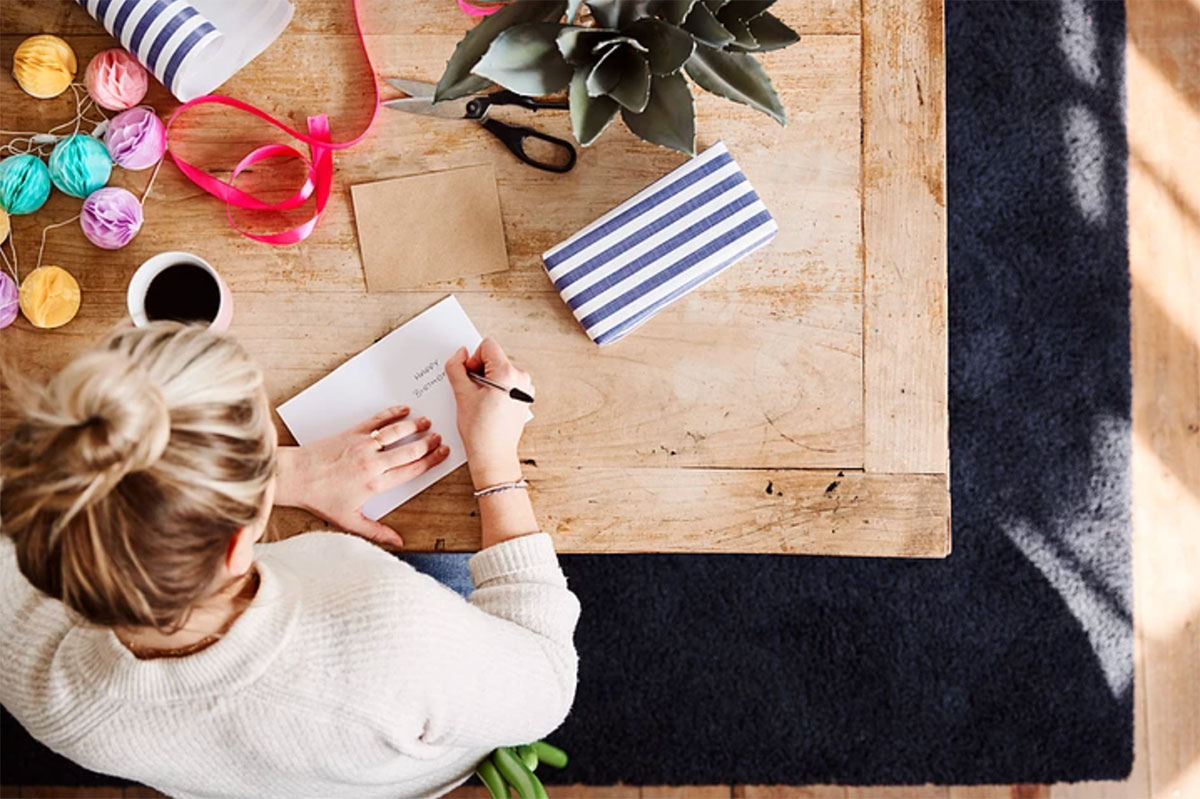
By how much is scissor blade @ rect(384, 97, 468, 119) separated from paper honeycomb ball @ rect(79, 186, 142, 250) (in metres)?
0.30

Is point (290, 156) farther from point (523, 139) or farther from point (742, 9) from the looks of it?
point (742, 9)

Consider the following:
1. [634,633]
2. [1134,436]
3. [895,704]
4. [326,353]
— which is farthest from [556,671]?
[1134,436]

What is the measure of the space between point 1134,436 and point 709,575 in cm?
80

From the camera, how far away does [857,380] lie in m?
1.12

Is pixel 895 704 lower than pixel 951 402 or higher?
lower

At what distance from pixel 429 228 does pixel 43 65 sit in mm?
459

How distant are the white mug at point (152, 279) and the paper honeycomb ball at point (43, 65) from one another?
0.24 m

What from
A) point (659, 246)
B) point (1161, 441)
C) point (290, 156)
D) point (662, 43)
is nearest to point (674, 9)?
point (662, 43)

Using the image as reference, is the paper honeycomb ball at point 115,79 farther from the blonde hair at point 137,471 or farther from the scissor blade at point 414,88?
the blonde hair at point 137,471

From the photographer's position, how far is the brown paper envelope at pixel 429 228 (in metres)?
1.13

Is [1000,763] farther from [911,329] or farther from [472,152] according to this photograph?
[472,152]

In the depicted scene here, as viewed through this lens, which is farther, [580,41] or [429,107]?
[429,107]

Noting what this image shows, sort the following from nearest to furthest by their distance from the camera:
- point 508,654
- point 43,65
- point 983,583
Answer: point 508,654 < point 43,65 < point 983,583

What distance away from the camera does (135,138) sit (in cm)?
111
